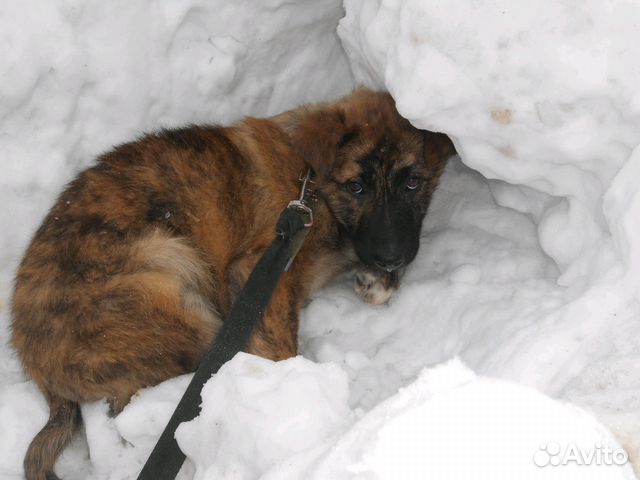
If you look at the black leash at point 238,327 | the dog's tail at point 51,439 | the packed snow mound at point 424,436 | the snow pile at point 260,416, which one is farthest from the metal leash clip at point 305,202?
the dog's tail at point 51,439

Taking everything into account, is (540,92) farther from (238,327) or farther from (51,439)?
(51,439)

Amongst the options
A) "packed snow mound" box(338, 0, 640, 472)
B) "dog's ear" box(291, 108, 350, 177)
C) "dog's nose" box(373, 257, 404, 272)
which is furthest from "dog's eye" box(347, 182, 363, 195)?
"packed snow mound" box(338, 0, 640, 472)

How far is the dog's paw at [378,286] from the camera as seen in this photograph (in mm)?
3684

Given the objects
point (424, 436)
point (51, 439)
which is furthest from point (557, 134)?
point (51, 439)

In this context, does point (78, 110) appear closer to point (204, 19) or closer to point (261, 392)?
point (204, 19)

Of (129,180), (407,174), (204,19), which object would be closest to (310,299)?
(407,174)

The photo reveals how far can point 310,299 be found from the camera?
3.87 metres

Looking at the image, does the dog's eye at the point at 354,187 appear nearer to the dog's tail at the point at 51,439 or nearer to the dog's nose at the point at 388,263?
the dog's nose at the point at 388,263

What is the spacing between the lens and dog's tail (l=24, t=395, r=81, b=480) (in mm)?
2943

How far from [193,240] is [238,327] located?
86cm

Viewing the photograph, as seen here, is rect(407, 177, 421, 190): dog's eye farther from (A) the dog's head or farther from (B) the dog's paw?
(B) the dog's paw

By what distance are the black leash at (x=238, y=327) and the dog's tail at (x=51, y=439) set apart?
76 centimetres

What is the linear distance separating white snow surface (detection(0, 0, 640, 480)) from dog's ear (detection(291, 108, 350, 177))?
1.38ft

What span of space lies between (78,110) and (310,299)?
160 cm
